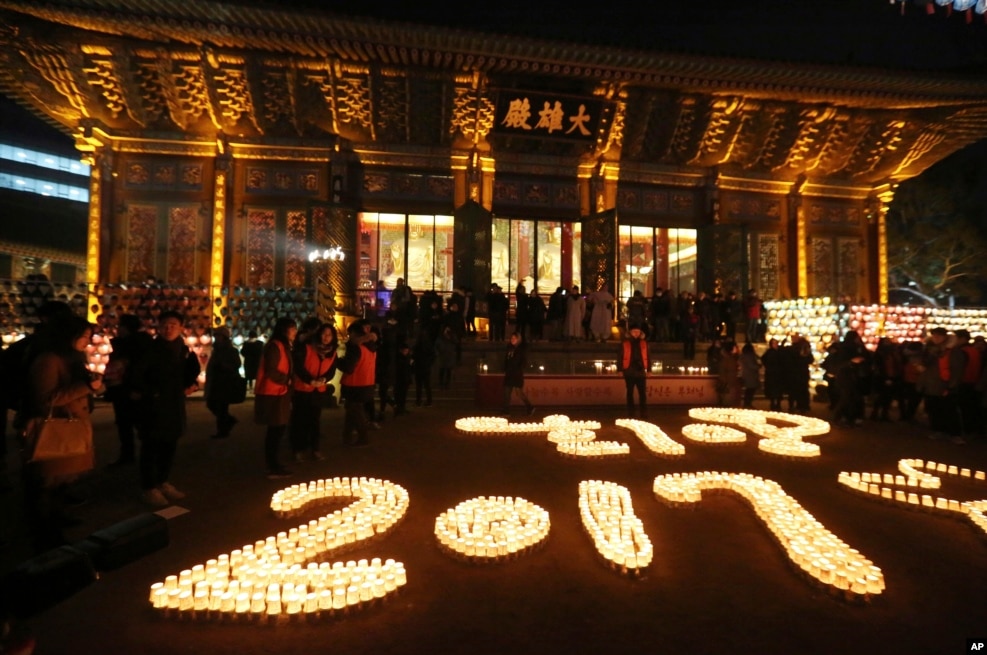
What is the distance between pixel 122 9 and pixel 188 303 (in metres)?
5.93

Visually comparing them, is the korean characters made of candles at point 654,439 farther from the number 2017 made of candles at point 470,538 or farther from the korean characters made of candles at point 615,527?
the korean characters made of candles at point 615,527

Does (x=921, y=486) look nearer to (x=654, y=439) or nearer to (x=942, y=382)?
(x=654, y=439)

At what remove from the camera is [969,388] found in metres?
7.04

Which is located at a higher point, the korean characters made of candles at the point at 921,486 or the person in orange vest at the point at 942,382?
the person in orange vest at the point at 942,382

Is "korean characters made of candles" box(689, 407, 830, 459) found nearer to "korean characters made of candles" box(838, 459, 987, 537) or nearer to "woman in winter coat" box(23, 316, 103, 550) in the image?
"korean characters made of candles" box(838, 459, 987, 537)

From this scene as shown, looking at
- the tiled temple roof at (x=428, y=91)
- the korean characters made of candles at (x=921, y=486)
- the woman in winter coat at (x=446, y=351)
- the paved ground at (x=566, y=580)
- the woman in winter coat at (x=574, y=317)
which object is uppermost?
the tiled temple roof at (x=428, y=91)

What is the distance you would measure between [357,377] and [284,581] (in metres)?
3.53

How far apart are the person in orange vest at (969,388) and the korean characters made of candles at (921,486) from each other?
174cm

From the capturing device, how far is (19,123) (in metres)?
34.2

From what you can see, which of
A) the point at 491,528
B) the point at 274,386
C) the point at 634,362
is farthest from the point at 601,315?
the point at 491,528

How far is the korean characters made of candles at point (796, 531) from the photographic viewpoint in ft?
10.2

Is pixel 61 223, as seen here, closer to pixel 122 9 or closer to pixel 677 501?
pixel 122 9

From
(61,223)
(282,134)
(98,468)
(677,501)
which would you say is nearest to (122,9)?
(282,134)

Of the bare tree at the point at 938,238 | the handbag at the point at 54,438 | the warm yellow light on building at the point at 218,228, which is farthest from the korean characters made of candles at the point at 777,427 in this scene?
the bare tree at the point at 938,238
